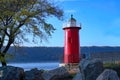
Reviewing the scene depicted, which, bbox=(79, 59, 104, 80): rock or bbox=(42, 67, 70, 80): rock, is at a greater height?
bbox=(79, 59, 104, 80): rock

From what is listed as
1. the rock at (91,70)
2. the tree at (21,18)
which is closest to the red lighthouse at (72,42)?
the tree at (21,18)

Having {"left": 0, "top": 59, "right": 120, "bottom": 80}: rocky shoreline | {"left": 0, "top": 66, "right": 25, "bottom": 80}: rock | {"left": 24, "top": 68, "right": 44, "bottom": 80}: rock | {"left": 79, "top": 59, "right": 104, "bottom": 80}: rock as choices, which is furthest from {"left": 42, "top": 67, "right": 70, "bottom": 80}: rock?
{"left": 79, "top": 59, "right": 104, "bottom": 80}: rock

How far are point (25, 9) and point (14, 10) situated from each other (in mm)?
803

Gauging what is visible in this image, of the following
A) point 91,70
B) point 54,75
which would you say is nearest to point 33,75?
point 54,75

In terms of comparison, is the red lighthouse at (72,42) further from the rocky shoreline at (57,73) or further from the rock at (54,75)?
the rock at (54,75)

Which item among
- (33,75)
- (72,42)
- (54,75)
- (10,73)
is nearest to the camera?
(10,73)

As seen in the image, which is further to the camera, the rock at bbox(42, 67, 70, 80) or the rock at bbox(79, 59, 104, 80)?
the rock at bbox(42, 67, 70, 80)

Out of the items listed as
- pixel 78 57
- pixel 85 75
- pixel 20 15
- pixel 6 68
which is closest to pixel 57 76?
pixel 6 68

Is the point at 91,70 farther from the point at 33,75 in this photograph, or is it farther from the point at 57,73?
the point at 33,75

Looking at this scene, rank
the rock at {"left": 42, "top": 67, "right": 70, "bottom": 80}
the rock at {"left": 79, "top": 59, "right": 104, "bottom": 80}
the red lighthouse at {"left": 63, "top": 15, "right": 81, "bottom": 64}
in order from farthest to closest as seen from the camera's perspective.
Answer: the red lighthouse at {"left": 63, "top": 15, "right": 81, "bottom": 64}, the rock at {"left": 42, "top": 67, "right": 70, "bottom": 80}, the rock at {"left": 79, "top": 59, "right": 104, "bottom": 80}

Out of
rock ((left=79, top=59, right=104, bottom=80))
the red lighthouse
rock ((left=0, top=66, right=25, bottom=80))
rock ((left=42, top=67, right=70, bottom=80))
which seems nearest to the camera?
rock ((left=79, top=59, right=104, bottom=80))

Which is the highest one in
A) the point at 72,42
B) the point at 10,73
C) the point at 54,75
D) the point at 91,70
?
the point at 72,42

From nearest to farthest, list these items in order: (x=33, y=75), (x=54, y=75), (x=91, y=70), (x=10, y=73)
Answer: (x=91, y=70) → (x=10, y=73) → (x=33, y=75) → (x=54, y=75)

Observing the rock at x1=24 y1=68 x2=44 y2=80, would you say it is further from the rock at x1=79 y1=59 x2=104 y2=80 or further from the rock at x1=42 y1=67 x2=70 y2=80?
the rock at x1=79 y1=59 x2=104 y2=80
